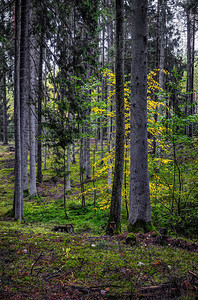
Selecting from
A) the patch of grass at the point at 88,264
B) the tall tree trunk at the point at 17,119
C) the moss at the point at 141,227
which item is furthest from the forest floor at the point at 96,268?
the tall tree trunk at the point at 17,119

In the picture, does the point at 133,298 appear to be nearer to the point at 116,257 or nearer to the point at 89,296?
the point at 89,296

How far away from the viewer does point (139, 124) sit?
477cm

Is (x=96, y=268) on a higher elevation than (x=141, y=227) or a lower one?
higher

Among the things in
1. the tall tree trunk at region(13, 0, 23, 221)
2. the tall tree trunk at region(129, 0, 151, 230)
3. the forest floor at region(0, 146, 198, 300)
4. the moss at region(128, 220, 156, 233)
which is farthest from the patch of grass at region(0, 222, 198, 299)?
the tall tree trunk at region(13, 0, 23, 221)

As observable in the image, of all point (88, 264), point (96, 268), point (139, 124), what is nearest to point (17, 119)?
point (139, 124)

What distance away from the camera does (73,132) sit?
7.07 metres

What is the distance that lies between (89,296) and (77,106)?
218 inches

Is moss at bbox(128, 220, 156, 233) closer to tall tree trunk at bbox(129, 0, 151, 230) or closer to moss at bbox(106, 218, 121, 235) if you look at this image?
tall tree trunk at bbox(129, 0, 151, 230)

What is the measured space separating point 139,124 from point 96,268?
10.9 feet

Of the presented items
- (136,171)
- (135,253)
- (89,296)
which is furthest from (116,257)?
(136,171)

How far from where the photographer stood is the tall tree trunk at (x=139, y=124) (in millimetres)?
4668

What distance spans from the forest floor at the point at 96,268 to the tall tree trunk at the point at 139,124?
63cm

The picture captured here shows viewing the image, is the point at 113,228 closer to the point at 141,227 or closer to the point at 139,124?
the point at 141,227

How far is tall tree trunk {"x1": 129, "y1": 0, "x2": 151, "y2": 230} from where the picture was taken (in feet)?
15.3
